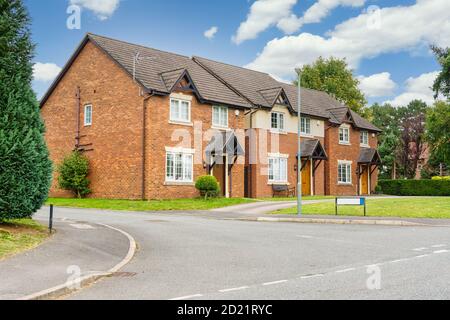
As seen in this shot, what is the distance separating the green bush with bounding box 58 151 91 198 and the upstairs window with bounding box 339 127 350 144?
72.9 feet

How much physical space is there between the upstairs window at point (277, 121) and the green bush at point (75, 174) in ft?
43.8

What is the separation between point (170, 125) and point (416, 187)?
24.5 metres

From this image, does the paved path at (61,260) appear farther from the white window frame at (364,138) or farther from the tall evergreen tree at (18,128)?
the white window frame at (364,138)

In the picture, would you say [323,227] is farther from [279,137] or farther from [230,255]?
[279,137]

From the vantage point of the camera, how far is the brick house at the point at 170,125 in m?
32.2

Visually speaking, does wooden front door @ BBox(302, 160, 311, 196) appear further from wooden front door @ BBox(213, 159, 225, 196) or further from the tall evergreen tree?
the tall evergreen tree

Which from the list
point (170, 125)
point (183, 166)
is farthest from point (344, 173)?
point (170, 125)

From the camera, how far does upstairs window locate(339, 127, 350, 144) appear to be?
4698 cm

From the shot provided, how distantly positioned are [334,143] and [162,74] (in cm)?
1785

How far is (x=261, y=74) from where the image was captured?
4703cm

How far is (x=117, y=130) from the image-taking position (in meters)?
33.2

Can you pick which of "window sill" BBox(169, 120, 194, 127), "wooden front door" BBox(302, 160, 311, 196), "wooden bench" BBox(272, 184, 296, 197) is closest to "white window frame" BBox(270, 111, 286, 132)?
"wooden bench" BBox(272, 184, 296, 197)

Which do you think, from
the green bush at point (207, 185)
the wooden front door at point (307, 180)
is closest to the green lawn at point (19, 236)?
the green bush at point (207, 185)
